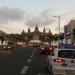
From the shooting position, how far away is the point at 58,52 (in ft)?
53.5

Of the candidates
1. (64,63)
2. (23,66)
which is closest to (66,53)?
(64,63)

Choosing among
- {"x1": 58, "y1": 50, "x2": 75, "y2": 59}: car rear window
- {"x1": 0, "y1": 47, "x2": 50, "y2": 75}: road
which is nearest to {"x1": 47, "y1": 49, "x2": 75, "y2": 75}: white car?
{"x1": 58, "y1": 50, "x2": 75, "y2": 59}: car rear window

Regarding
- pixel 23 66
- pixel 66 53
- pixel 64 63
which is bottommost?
pixel 23 66

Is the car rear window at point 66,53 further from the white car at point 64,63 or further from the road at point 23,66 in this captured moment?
the road at point 23,66

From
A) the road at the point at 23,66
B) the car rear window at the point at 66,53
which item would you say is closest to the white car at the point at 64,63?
the car rear window at the point at 66,53

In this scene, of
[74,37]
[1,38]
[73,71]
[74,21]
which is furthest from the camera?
[1,38]

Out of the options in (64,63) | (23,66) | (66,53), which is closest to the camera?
(64,63)

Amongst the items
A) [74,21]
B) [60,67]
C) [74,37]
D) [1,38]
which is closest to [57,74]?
[60,67]

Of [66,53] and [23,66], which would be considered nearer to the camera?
[66,53]

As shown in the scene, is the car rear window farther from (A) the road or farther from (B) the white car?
(A) the road

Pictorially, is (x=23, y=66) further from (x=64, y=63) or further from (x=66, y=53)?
(x=64, y=63)

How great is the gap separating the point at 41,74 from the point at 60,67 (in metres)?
2.83

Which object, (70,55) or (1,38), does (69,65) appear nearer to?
(70,55)

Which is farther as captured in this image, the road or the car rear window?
the road
